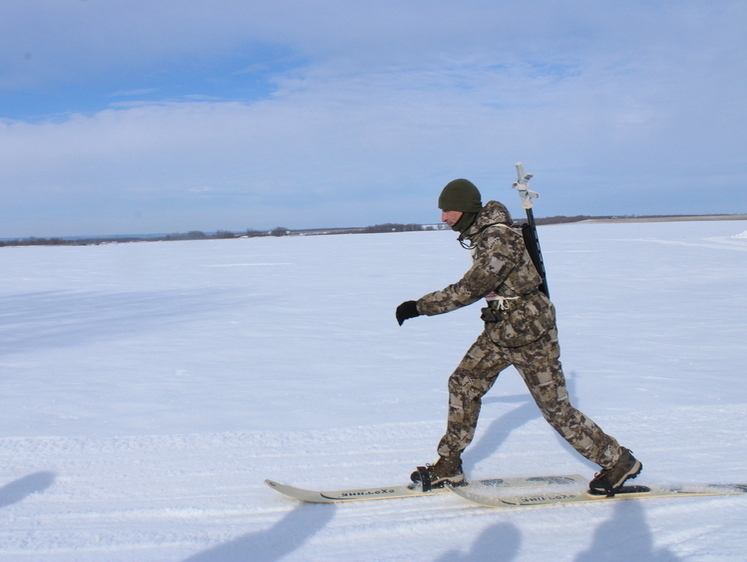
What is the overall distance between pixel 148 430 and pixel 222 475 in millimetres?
1024

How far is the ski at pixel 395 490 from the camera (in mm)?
2869

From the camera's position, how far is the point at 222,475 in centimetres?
323

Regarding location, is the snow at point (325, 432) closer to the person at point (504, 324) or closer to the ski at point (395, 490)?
the ski at point (395, 490)

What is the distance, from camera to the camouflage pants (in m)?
2.75

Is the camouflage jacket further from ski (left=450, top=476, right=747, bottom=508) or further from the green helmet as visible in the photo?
ski (left=450, top=476, right=747, bottom=508)

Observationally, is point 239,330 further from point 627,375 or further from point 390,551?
point 390,551

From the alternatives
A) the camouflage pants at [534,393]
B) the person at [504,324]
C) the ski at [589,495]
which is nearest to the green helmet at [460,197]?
the person at [504,324]

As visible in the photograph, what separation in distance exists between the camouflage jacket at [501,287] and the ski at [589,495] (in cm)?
76

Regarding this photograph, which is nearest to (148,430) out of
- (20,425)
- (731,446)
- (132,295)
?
(20,425)

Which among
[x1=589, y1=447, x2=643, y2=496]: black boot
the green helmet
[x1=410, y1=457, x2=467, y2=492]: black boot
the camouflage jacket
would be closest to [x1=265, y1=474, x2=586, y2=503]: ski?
[x1=410, y1=457, x2=467, y2=492]: black boot

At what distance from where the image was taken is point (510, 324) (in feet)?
8.91

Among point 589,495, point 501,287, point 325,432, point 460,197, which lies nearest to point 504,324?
point 501,287

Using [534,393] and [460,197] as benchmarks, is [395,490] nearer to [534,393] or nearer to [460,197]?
[534,393]

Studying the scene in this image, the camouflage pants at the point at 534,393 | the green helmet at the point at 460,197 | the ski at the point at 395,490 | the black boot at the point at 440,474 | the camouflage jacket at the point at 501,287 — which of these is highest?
the green helmet at the point at 460,197
